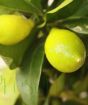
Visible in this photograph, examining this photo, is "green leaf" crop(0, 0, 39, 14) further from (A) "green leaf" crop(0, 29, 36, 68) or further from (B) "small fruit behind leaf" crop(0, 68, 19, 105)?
(B) "small fruit behind leaf" crop(0, 68, 19, 105)

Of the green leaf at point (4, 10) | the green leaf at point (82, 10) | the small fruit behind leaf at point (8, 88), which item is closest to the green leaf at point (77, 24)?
the green leaf at point (82, 10)

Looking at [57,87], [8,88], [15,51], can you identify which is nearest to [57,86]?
[57,87]

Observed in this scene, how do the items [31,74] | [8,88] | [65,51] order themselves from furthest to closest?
[8,88], [31,74], [65,51]

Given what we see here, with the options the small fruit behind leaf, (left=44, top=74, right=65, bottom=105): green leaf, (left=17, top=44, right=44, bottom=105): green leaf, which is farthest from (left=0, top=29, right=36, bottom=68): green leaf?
(left=44, top=74, right=65, bottom=105): green leaf

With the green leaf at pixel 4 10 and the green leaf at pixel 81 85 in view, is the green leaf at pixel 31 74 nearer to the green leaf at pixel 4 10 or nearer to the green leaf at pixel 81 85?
the green leaf at pixel 4 10

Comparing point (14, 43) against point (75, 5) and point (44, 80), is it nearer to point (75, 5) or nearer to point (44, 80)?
point (75, 5)

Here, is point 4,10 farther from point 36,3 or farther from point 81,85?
point 81,85
